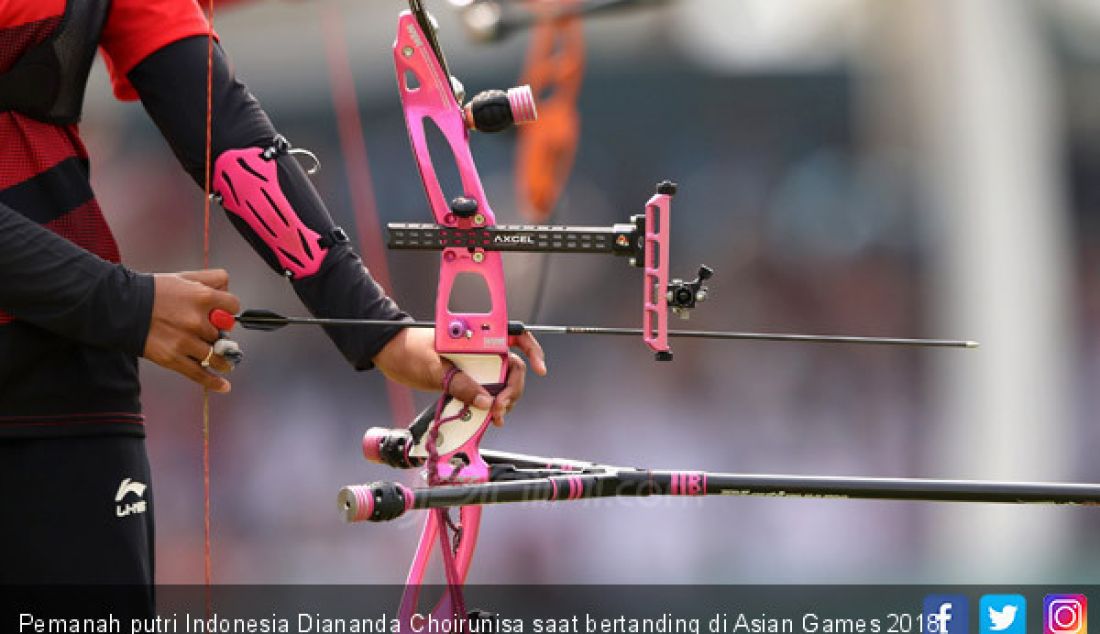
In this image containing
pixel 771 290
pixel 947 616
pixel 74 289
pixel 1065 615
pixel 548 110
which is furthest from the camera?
pixel 771 290

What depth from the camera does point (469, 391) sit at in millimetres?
1318

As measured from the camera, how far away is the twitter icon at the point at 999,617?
1.75m

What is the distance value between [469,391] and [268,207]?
0.25 meters

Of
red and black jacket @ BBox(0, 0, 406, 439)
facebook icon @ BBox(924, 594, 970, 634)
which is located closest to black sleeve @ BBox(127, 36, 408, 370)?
red and black jacket @ BBox(0, 0, 406, 439)

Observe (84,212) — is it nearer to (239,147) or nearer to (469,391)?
(239,147)

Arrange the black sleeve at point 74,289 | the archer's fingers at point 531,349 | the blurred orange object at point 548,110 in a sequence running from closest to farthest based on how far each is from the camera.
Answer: the black sleeve at point 74,289 → the archer's fingers at point 531,349 → the blurred orange object at point 548,110

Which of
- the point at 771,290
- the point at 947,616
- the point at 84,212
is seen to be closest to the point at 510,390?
the point at 84,212

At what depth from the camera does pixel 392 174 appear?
126 inches

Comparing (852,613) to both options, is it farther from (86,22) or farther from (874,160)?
(86,22)

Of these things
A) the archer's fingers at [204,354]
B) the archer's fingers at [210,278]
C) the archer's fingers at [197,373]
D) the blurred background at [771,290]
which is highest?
the blurred background at [771,290]

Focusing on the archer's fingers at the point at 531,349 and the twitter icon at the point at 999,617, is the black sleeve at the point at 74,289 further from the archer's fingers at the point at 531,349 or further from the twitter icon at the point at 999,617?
the twitter icon at the point at 999,617

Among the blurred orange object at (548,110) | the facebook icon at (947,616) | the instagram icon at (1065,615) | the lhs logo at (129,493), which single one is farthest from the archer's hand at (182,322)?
the blurred orange object at (548,110)

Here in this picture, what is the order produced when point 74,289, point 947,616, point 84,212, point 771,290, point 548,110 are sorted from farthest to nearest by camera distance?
1. point 771,290
2. point 548,110
3. point 947,616
4. point 84,212
5. point 74,289

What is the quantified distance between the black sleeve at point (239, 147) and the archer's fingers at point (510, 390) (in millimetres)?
126
